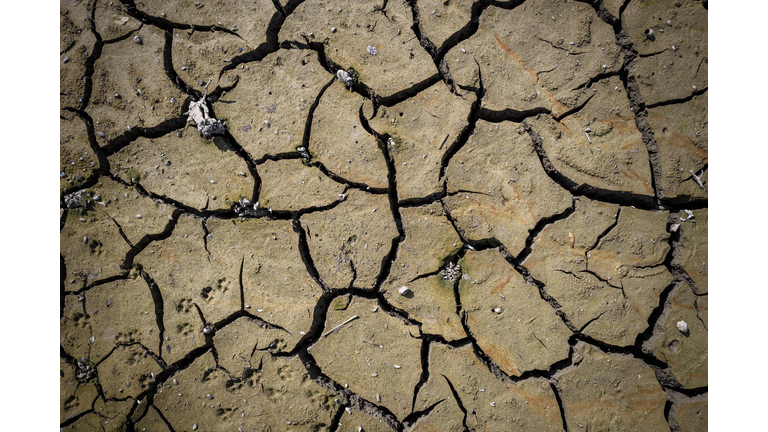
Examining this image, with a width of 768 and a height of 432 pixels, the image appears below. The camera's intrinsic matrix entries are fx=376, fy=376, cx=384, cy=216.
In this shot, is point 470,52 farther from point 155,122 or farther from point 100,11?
point 100,11

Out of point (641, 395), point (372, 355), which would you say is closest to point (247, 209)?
point (372, 355)

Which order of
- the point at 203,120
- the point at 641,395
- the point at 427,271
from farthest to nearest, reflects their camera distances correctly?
the point at 203,120
the point at 427,271
the point at 641,395

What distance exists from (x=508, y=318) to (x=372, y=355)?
71 centimetres

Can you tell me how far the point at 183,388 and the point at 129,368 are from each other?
0.31 metres

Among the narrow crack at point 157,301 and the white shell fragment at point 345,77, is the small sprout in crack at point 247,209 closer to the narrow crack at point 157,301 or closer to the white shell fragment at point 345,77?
the narrow crack at point 157,301

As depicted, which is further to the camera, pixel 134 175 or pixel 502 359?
pixel 134 175

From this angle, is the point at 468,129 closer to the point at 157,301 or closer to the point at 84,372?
the point at 157,301

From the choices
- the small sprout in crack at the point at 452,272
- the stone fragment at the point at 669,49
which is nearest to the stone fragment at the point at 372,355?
the small sprout in crack at the point at 452,272

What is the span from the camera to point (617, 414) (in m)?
1.82

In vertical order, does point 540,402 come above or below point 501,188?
below

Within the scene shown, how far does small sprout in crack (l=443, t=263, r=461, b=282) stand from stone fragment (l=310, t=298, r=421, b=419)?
32 cm

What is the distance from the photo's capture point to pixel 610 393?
1.83 meters

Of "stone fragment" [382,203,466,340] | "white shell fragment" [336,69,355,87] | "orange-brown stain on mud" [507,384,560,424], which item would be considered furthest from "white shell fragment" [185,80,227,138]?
→ "orange-brown stain on mud" [507,384,560,424]

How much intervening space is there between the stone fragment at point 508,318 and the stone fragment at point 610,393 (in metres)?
0.12
